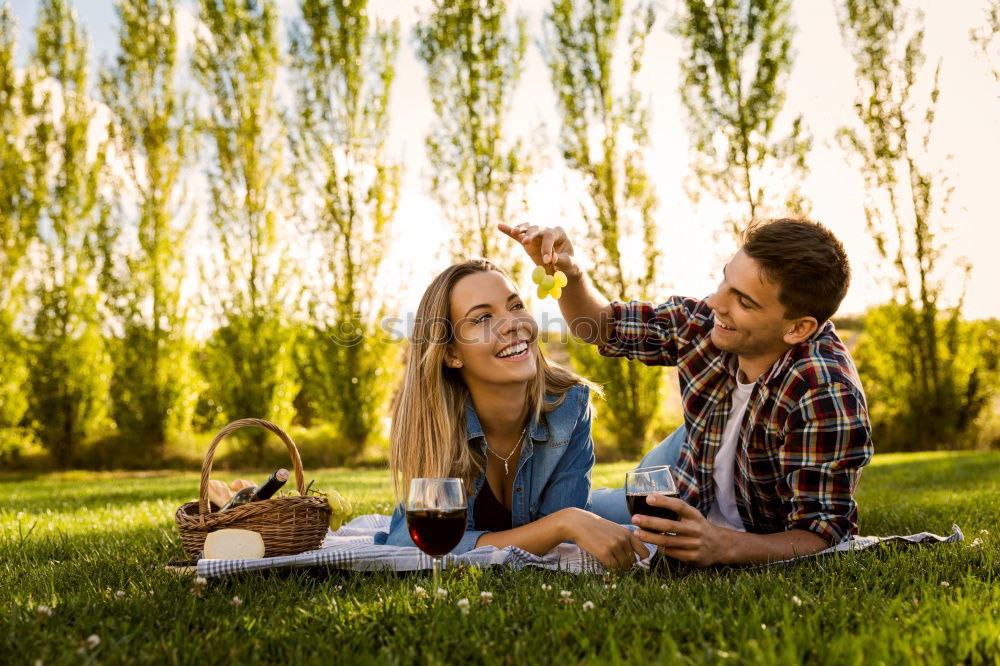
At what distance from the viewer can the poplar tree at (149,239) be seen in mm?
14578

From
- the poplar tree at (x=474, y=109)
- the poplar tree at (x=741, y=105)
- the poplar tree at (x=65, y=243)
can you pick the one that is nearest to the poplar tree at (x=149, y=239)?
the poplar tree at (x=65, y=243)

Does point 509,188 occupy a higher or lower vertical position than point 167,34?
lower

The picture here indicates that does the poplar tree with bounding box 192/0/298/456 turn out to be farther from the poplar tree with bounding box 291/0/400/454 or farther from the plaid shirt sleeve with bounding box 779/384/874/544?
the plaid shirt sleeve with bounding box 779/384/874/544

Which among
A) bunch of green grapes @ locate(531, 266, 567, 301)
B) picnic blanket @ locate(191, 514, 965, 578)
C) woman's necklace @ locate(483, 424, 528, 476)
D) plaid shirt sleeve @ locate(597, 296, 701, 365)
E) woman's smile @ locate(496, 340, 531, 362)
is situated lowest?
picnic blanket @ locate(191, 514, 965, 578)

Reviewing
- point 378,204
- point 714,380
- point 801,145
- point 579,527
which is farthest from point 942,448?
point 579,527

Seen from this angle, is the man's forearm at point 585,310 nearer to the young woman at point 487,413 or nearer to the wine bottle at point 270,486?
the young woman at point 487,413

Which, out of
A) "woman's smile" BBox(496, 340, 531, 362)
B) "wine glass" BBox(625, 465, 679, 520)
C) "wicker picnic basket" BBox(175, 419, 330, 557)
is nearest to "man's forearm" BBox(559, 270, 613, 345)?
"woman's smile" BBox(496, 340, 531, 362)

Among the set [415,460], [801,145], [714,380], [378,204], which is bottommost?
[415,460]

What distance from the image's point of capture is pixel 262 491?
10.4ft

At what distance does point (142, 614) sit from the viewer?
2.21m

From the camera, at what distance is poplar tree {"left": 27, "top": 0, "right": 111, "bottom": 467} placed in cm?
1437

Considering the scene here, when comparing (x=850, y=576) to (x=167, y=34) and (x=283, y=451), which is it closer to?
(x=283, y=451)

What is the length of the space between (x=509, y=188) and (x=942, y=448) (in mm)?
9980

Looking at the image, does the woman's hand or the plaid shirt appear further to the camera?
the plaid shirt
